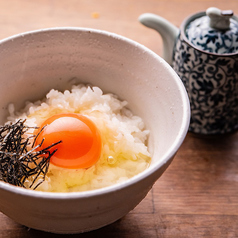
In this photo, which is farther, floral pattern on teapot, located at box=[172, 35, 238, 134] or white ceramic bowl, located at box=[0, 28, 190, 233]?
floral pattern on teapot, located at box=[172, 35, 238, 134]

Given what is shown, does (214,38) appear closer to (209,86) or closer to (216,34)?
(216,34)

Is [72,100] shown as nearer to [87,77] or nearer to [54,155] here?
[87,77]

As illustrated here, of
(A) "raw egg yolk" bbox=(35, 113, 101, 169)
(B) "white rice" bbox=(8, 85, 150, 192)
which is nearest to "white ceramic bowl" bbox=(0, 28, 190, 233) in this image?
(B) "white rice" bbox=(8, 85, 150, 192)

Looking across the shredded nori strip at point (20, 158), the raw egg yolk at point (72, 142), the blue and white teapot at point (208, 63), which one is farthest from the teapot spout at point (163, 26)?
the shredded nori strip at point (20, 158)

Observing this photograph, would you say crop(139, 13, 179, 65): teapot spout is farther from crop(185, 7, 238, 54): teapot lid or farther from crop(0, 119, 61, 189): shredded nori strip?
crop(0, 119, 61, 189): shredded nori strip

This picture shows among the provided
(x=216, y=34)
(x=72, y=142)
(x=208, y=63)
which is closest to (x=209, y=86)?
(x=208, y=63)

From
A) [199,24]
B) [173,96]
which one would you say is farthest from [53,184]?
[199,24]
